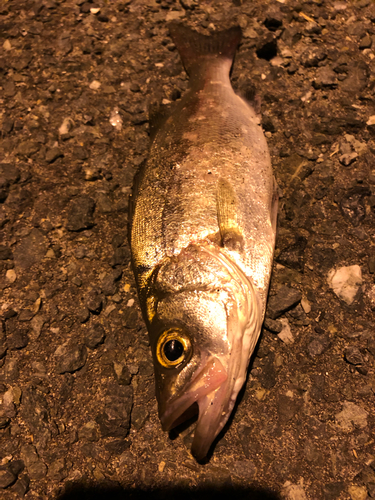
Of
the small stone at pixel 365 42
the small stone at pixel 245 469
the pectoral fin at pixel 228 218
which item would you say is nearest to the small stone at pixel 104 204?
the pectoral fin at pixel 228 218

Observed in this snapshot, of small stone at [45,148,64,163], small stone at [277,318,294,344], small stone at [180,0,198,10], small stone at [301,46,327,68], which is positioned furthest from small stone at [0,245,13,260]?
small stone at [301,46,327,68]

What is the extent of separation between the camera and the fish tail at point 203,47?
290 centimetres

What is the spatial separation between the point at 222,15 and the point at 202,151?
6.85 ft

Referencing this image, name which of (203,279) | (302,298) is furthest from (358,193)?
(203,279)

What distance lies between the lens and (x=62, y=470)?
2.07 meters

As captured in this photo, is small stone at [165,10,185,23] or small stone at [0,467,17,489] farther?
small stone at [165,10,185,23]

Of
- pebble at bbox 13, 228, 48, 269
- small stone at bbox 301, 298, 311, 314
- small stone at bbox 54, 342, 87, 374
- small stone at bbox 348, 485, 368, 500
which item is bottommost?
small stone at bbox 348, 485, 368, 500

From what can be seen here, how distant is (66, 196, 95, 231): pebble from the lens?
8.68 feet

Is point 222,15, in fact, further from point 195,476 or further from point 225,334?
point 195,476

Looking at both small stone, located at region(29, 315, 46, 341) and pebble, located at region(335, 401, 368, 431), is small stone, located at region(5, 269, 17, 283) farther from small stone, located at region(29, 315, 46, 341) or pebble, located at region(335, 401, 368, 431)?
pebble, located at region(335, 401, 368, 431)

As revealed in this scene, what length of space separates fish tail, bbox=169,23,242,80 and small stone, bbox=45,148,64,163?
52.9 inches

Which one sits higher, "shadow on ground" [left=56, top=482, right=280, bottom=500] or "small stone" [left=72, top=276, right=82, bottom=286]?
"small stone" [left=72, top=276, right=82, bottom=286]

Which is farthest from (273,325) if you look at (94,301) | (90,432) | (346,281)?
(90,432)

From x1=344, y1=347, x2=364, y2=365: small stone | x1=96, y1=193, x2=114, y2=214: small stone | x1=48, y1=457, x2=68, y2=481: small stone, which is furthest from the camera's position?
x1=96, y1=193, x2=114, y2=214: small stone
